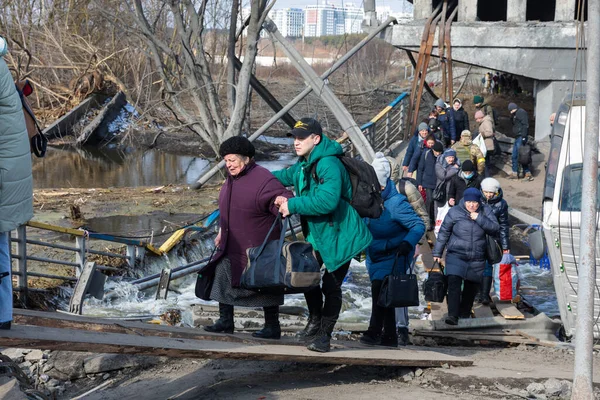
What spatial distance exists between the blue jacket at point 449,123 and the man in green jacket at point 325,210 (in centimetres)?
1245

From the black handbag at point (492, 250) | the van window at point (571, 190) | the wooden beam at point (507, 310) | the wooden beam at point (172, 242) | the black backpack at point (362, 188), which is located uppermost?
the black backpack at point (362, 188)

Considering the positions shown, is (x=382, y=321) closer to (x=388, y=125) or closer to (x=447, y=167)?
(x=447, y=167)

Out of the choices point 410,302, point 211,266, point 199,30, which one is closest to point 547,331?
point 410,302

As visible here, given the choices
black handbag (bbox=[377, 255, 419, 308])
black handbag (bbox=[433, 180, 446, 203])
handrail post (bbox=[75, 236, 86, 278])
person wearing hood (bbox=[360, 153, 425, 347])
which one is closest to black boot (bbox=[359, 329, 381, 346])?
person wearing hood (bbox=[360, 153, 425, 347])

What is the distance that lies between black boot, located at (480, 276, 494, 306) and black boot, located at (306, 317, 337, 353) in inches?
143

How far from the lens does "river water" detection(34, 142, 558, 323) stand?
11.2m

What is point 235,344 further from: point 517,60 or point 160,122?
point 160,122

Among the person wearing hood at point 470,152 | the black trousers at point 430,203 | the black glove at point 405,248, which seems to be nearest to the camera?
the black glove at point 405,248

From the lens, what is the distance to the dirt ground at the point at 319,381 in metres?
6.46

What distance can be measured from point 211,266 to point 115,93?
84.8 feet

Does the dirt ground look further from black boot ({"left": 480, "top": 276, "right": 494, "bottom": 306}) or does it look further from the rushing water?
the rushing water

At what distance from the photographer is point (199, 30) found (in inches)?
783

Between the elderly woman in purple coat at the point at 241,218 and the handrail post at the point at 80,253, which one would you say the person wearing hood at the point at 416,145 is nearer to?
the handrail post at the point at 80,253

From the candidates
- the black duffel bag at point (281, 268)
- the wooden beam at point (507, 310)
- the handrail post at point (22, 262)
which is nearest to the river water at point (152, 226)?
the handrail post at point (22, 262)
